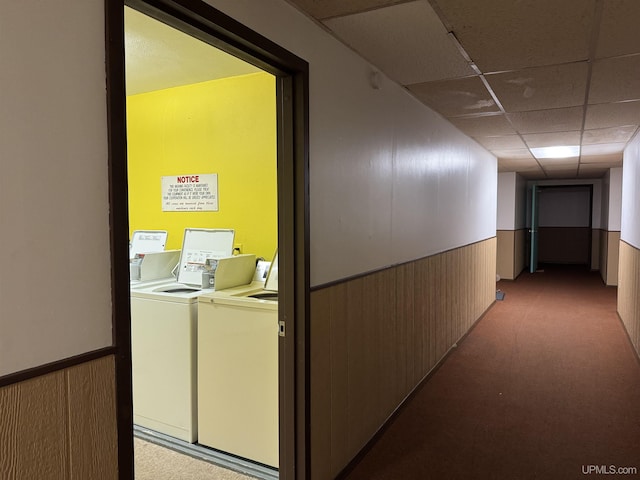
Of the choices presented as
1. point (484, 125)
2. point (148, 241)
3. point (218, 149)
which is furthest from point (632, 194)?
point (148, 241)

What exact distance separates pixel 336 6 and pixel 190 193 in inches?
95.6

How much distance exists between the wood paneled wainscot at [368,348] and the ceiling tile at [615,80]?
1707 millimetres

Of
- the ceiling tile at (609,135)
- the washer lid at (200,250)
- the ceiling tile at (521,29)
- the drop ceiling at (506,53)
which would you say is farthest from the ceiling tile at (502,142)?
the washer lid at (200,250)

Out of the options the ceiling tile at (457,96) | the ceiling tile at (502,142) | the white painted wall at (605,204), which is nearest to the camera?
the ceiling tile at (457,96)

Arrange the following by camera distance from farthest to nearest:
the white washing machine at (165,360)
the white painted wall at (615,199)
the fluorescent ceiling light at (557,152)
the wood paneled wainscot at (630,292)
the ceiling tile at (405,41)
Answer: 1. the white painted wall at (615,199)
2. the fluorescent ceiling light at (557,152)
3. the wood paneled wainscot at (630,292)
4. the white washing machine at (165,360)
5. the ceiling tile at (405,41)

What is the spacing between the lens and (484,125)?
4.70 metres

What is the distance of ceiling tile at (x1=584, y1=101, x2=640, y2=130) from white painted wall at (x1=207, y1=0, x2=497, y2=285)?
1.24 metres

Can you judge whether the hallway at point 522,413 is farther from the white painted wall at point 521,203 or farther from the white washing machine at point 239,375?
the white painted wall at point 521,203

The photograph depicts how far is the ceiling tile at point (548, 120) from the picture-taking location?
404cm

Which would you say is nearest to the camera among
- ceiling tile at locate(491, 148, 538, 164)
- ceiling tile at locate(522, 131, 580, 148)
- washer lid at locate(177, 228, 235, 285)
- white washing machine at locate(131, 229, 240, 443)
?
white washing machine at locate(131, 229, 240, 443)

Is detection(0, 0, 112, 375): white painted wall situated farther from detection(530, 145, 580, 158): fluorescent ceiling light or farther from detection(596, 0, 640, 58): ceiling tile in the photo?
detection(530, 145, 580, 158): fluorescent ceiling light

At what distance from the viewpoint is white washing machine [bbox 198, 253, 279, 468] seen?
2.62 m

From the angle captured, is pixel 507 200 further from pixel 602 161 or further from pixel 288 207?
pixel 288 207

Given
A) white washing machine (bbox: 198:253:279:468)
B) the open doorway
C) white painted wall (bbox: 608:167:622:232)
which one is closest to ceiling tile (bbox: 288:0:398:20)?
the open doorway
